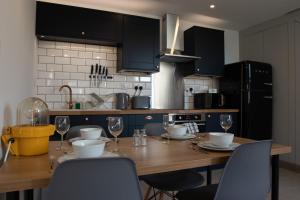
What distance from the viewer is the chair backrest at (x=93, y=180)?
2.39 feet

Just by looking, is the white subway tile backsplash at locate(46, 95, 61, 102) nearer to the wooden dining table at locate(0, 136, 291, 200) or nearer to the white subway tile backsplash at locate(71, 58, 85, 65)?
the white subway tile backsplash at locate(71, 58, 85, 65)

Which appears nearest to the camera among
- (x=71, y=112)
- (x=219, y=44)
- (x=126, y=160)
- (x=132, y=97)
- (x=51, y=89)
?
(x=126, y=160)

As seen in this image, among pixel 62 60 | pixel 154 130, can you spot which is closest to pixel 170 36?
pixel 62 60

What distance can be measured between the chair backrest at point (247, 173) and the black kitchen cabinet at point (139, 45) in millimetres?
2422

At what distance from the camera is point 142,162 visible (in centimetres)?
101

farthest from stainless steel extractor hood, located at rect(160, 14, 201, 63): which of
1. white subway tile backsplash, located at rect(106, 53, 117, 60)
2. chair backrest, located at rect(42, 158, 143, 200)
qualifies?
chair backrest, located at rect(42, 158, 143, 200)

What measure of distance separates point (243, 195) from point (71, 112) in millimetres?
2085

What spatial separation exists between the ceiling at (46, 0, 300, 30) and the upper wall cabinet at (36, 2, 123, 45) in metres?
0.32

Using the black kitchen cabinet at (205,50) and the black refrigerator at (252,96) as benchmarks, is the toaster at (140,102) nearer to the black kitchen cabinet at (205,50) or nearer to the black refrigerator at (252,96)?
the black kitchen cabinet at (205,50)

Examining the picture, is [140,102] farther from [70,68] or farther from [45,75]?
[45,75]

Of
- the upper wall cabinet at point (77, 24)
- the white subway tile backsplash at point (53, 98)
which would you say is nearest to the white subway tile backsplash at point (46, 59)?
the upper wall cabinet at point (77, 24)

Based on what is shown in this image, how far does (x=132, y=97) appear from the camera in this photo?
3504mm

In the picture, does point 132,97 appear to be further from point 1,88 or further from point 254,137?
point 1,88

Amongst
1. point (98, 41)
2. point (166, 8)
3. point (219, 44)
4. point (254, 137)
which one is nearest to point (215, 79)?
point (219, 44)
